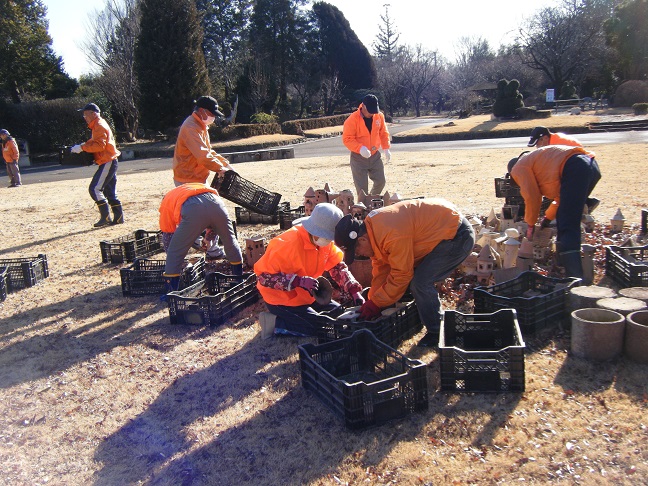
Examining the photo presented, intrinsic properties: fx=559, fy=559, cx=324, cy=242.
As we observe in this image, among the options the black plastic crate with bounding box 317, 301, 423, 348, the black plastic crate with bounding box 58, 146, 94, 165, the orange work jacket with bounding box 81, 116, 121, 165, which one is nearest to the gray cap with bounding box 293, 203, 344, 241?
the black plastic crate with bounding box 317, 301, 423, 348

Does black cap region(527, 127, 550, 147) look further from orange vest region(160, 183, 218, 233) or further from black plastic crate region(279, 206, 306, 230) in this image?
orange vest region(160, 183, 218, 233)

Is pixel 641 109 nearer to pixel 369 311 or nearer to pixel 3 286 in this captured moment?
pixel 369 311

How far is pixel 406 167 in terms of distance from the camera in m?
17.2

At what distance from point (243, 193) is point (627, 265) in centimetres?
495

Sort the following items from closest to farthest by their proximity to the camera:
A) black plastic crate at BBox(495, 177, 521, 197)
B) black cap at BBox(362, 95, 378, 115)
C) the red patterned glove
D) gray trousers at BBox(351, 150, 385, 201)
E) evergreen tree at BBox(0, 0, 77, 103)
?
the red patterned glove → black plastic crate at BBox(495, 177, 521, 197) → black cap at BBox(362, 95, 378, 115) → gray trousers at BBox(351, 150, 385, 201) → evergreen tree at BBox(0, 0, 77, 103)

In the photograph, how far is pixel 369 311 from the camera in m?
4.83

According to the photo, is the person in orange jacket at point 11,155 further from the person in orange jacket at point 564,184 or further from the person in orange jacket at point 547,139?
the person in orange jacket at point 564,184

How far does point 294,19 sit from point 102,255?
1769 inches

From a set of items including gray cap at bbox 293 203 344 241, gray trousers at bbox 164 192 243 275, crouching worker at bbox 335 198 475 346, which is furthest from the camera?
gray trousers at bbox 164 192 243 275

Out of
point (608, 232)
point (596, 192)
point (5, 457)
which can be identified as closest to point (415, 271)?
point (5, 457)

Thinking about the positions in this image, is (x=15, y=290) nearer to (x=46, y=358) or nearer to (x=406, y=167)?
(x=46, y=358)

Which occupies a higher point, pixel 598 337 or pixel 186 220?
pixel 186 220

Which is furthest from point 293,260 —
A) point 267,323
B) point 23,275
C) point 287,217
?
point 23,275

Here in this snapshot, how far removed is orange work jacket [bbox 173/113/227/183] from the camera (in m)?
7.47
